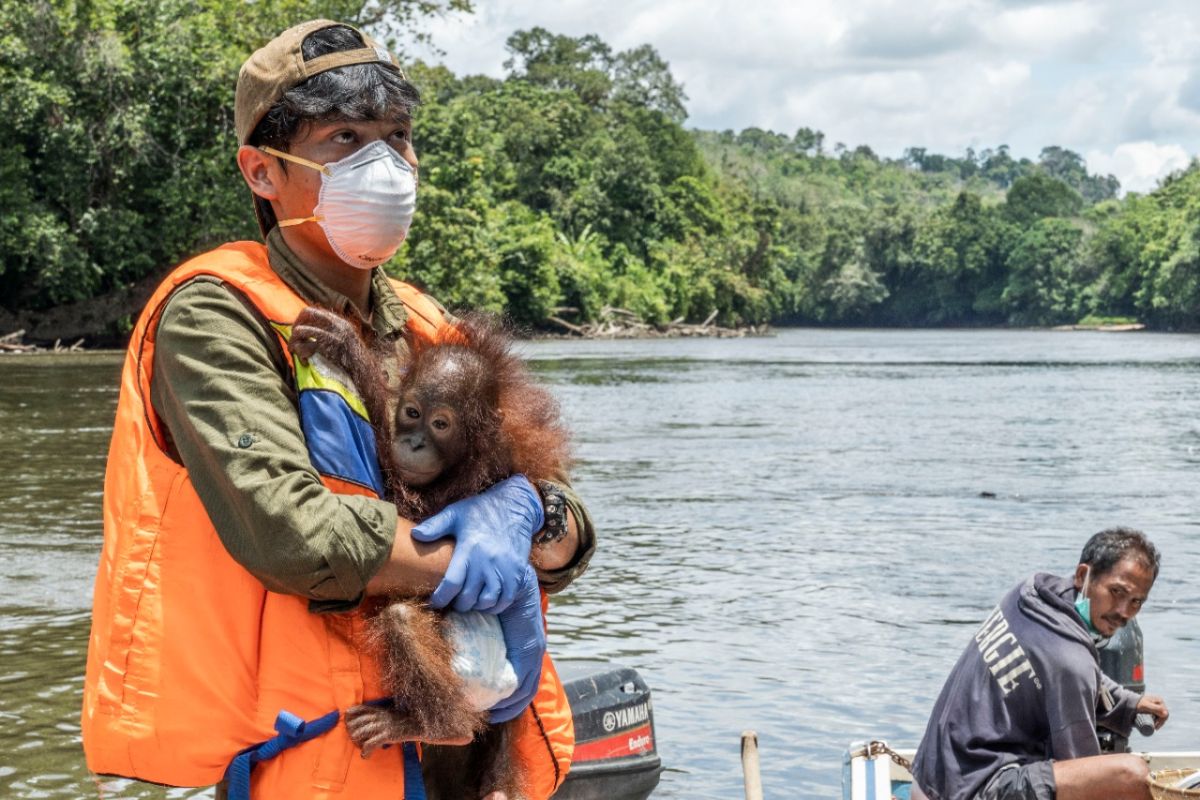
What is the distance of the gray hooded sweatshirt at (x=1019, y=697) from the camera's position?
15.5 feet

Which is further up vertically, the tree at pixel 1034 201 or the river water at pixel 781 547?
the tree at pixel 1034 201

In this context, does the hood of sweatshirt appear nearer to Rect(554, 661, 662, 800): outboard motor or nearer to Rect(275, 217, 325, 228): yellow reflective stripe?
Rect(554, 661, 662, 800): outboard motor

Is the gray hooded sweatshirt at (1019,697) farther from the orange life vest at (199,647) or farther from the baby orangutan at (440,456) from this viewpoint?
the orange life vest at (199,647)

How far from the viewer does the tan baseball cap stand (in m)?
2.25

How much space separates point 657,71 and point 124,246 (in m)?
60.7

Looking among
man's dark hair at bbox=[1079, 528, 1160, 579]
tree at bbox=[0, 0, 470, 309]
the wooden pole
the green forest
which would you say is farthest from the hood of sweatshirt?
tree at bbox=[0, 0, 470, 309]

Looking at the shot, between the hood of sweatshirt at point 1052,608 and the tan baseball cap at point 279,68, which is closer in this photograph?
the tan baseball cap at point 279,68

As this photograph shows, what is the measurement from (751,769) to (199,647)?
3350mm

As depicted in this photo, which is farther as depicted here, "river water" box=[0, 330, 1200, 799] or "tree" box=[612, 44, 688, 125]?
"tree" box=[612, 44, 688, 125]

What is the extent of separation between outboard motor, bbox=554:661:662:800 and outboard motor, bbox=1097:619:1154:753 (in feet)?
5.06

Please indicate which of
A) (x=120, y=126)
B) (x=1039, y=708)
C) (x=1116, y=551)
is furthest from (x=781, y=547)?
(x=120, y=126)

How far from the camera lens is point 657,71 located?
94.5m

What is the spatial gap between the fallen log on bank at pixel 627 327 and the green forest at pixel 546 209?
24.9 inches

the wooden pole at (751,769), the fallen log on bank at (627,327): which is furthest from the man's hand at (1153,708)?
the fallen log on bank at (627,327)
